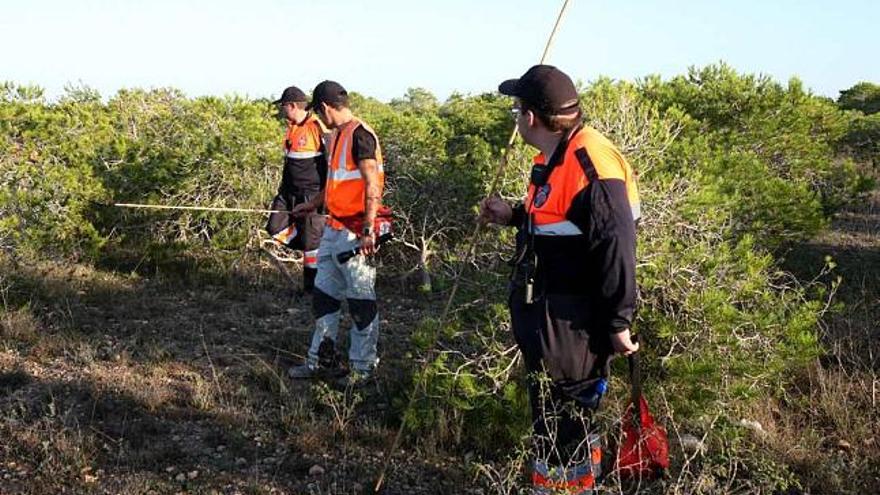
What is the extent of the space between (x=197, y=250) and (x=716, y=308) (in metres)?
5.88

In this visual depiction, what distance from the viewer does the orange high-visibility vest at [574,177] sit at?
2.75 meters

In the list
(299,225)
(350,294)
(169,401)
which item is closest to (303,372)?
(350,294)

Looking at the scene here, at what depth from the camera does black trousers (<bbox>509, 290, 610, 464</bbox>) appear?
2957 mm

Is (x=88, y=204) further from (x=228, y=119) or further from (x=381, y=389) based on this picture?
(x=381, y=389)

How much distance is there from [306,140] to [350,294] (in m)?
2.41

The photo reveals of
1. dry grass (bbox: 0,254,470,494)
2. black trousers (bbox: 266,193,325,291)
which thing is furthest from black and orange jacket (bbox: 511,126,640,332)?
black trousers (bbox: 266,193,325,291)

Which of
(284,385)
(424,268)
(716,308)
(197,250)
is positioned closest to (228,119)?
(197,250)

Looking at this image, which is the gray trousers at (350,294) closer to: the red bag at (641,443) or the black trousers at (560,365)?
the black trousers at (560,365)

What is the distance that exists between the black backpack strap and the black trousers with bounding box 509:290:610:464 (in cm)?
50

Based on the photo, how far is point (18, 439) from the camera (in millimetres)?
4043

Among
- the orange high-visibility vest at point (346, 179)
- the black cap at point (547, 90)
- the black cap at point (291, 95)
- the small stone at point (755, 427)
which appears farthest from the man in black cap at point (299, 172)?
the black cap at point (547, 90)

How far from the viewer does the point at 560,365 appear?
2996 millimetres

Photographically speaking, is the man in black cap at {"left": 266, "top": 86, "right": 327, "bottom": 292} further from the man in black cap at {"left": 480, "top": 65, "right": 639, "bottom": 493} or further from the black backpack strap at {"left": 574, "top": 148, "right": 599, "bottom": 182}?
the black backpack strap at {"left": 574, "top": 148, "right": 599, "bottom": 182}

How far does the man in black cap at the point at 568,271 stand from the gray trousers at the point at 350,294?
193cm
